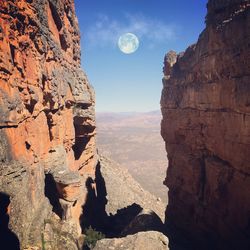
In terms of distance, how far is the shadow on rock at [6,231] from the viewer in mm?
9788

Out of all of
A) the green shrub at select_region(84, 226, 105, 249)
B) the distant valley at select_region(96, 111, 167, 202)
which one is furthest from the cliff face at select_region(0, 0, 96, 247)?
the distant valley at select_region(96, 111, 167, 202)

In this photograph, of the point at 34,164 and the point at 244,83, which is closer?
the point at 34,164

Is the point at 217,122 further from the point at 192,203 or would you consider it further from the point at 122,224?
the point at 122,224

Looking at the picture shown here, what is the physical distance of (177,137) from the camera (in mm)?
28438

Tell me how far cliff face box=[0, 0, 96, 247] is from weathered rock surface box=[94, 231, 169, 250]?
8.57 feet

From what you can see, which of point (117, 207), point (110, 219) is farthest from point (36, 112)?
point (117, 207)

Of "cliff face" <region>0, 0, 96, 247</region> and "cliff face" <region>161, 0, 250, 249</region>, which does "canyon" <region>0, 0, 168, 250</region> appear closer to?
"cliff face" <region>0, 0, 96, 247</region>

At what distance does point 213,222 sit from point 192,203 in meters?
3.36

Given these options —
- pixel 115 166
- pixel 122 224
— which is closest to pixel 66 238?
pixel 122 224

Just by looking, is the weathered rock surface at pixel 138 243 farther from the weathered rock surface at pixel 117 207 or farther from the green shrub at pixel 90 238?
the weathered rock surface at pixel 117 207

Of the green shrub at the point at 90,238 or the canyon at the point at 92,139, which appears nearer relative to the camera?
the canyon at the point at 92,139

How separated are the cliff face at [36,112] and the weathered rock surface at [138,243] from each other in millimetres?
2612

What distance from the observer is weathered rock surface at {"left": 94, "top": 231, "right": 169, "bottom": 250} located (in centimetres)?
1509

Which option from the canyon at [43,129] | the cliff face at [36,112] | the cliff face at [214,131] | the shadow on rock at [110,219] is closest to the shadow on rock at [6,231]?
the canyon at [43,129]
